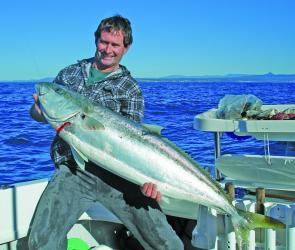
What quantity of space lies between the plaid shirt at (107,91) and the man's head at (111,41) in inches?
4.2

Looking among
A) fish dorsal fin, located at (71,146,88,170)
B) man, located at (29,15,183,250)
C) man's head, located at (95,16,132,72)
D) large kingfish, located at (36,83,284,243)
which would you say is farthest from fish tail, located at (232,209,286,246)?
man's head, located at (95,16,132,72)

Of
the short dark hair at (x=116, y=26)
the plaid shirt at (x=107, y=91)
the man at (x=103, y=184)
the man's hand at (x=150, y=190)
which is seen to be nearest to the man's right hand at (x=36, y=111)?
the man at (x=103, y=184)

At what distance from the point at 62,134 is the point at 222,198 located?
1.30 meters

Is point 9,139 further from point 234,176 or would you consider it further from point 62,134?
point 62,134

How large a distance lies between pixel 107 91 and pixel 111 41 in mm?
405

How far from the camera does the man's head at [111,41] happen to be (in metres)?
4.17

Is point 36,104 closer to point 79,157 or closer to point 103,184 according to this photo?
point 79,157

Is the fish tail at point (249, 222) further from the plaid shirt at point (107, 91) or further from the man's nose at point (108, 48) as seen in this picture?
the man's nose at point (108, 48)

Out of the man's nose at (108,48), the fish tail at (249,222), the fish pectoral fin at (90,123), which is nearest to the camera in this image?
the fish pectoral fin at (90,123)

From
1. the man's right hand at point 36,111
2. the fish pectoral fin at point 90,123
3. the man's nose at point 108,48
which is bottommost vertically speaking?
the fish pectoral fin at point 90,123

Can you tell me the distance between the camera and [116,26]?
4215mm

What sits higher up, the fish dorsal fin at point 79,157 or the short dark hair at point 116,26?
the short dark hair at point 116,26

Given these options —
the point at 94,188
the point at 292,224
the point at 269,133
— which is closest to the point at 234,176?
the point at 269,133

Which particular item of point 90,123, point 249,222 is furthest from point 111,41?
point 249,222
